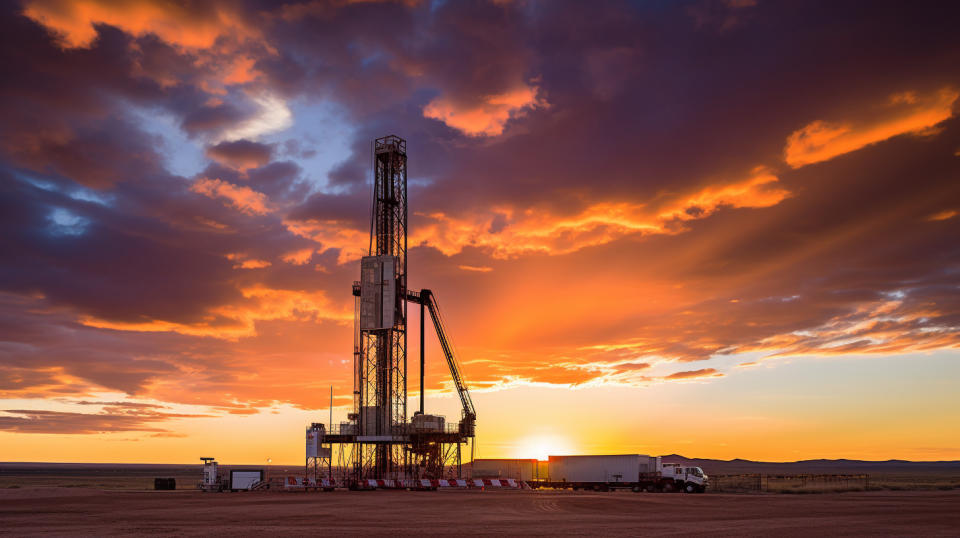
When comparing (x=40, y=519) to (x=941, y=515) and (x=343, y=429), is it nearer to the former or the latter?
(x=941, y=515)

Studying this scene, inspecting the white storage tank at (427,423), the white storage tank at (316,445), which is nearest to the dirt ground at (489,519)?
the white storage tank at (316,445)

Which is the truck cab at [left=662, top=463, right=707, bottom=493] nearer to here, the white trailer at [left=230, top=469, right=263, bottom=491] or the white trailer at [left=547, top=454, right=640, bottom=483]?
the white trailer at [left=547, top=454, right=640, bottom=483]

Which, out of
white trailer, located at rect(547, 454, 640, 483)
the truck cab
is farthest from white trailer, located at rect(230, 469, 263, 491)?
the truck cab

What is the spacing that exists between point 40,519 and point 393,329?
48749mm

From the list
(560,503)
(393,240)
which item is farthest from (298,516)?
(393,240)

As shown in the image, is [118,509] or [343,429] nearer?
[118,509]

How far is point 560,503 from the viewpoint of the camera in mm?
42875

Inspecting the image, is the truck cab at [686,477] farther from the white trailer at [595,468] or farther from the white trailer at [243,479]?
the white trailer at [243,479]

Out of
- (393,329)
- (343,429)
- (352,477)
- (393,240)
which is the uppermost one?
(393,240)

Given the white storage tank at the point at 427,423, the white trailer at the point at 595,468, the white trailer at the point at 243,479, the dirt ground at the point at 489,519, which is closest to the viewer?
the dirt ground at the point at 489,519

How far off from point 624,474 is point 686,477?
18.9 ft

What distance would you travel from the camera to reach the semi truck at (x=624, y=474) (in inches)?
2594

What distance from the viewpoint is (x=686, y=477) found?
65688 millimetres

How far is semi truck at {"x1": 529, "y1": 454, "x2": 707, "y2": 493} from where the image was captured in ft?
216
